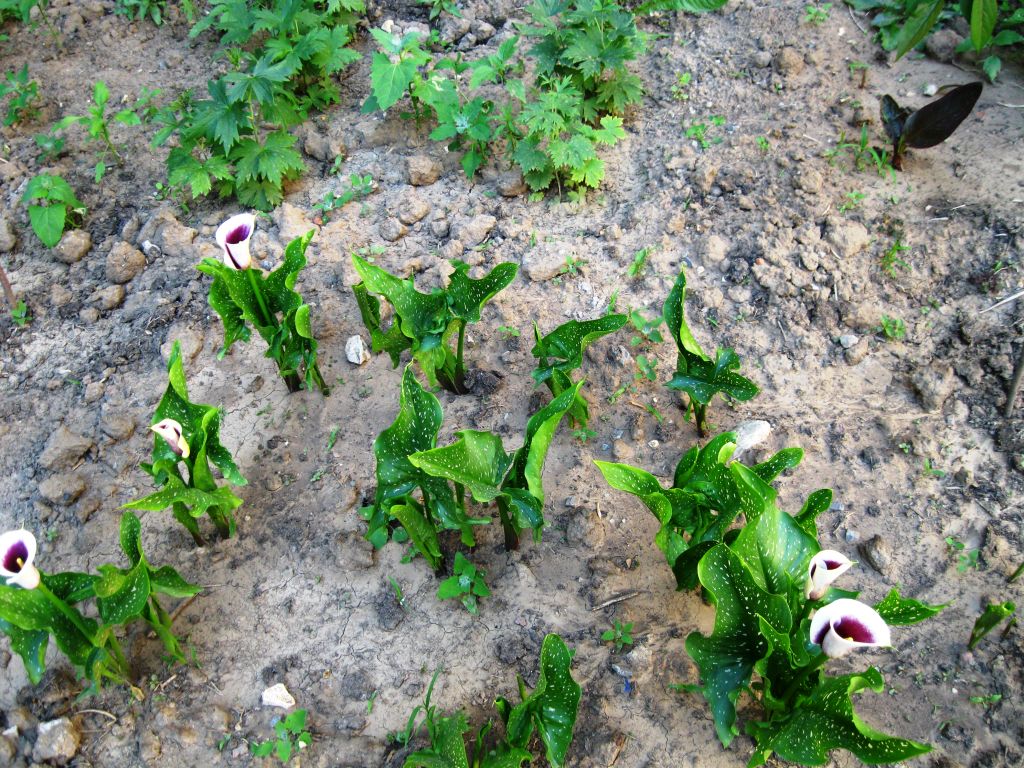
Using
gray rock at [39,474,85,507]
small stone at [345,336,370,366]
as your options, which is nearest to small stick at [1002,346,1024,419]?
small stone at [345,336,370,366]

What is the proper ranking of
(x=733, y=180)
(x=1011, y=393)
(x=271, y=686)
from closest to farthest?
(x=271, y=686)
(x=1011, y=393)
(x=733, y=180)

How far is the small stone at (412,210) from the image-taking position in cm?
356

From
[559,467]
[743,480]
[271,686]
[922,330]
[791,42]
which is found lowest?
[271,686]

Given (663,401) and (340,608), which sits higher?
(663,401)

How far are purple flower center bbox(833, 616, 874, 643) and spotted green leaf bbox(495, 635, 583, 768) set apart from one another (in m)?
0.73

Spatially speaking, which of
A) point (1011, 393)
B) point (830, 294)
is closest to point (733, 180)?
point (830, 294)

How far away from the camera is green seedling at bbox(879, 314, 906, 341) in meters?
3.12

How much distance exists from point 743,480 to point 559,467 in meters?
0.78

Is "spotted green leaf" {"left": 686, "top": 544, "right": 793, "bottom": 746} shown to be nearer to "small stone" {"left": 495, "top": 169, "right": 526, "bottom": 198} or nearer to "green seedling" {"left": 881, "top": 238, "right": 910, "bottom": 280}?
"green seedling" {"left": 881, "top": 238, "right": 910, "bottom": 280}

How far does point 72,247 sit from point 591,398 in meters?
2.42

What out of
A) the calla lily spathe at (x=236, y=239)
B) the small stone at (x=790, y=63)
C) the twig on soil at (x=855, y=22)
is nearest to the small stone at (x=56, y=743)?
the calla lily spathe at (x=236, y=239)

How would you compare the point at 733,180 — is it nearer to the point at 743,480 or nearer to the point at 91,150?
the point at 743,480

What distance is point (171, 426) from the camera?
2344 mm

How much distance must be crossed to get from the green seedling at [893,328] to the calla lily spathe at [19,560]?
297 cm
